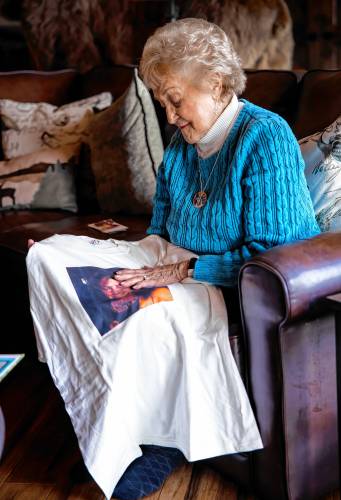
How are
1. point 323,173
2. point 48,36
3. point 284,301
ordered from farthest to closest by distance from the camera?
point 48,36 → point 323,173 → point 284,301

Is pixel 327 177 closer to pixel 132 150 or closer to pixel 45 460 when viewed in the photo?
pixel 132 150

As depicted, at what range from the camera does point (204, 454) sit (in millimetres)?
1518

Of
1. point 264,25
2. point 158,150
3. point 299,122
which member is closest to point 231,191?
point 299,122

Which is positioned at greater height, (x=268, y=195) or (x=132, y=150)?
(x=268, y=195)

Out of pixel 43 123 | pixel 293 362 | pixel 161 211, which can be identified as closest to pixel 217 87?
pixel 161 211

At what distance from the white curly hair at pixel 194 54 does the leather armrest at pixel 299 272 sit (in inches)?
21.0

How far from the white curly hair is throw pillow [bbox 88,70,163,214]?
0.81 m

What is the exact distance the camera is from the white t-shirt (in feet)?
4.96

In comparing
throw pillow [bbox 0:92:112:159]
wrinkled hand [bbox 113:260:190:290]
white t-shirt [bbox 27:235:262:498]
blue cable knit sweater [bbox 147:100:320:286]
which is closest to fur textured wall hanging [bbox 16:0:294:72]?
throw pillow [bbox 0:92:112:159]

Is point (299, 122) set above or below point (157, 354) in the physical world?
above

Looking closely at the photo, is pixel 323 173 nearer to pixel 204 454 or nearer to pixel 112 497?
pixel 204 454

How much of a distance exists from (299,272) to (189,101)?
593 millimetres

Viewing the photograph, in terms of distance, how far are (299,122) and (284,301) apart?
2.95 feet

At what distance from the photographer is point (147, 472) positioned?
1692mm
